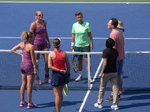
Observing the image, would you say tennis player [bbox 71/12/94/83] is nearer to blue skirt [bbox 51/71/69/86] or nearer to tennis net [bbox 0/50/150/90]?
tennis net [bbox 0/50/150/90]

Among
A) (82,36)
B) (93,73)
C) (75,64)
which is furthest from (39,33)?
(93,73)

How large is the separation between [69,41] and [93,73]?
4094 millimetres

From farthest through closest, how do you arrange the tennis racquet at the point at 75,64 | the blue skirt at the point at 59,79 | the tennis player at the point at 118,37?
the tennis racquet at the point at 75,64
the tennis player at the point at 118,37
the blue skirt at the point at 59,79

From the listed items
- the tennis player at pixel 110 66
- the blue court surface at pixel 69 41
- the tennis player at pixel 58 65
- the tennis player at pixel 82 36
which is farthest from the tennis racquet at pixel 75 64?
the tennis player at pixel 58 65

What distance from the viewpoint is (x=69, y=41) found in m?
17.1

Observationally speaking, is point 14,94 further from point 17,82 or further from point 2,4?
point 2,4

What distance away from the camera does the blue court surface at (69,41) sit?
11.5m

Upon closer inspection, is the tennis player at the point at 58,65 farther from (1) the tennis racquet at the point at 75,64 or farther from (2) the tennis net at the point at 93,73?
(1) the tennis racquet at the point at 75,64

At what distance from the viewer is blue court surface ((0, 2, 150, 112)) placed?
11508 mm

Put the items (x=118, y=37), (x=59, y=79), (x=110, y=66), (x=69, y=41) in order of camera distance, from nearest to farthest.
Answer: (x=59, y=79) → (x=110, y=66) → (x=118, y=37) → (x=69, y=41)

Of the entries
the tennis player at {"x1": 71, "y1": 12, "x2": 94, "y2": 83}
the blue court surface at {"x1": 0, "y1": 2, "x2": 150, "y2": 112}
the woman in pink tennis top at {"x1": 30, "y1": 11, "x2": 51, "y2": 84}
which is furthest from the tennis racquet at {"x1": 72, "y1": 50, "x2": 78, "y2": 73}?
the woman in pink tennis top at {"x1": 30, "y1": 11, "x2": 51, "y2": 84}

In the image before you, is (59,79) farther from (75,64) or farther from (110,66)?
(75,64)

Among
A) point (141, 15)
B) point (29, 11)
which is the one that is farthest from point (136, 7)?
point (29, 11)

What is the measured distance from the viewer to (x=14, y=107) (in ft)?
37.0
